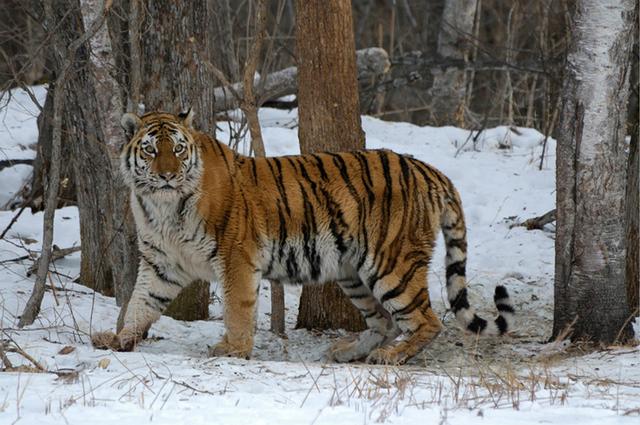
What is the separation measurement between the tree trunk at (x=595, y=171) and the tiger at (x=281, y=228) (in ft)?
2.14

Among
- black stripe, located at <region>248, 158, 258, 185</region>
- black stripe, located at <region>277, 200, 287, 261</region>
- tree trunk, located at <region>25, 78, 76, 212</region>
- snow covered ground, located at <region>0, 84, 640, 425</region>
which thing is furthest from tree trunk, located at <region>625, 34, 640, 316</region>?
tree trunk, located at <region>25, 78, 76, 212</region>

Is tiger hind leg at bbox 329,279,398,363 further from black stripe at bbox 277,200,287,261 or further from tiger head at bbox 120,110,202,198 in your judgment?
tiger head at bbox 120,110,202,198

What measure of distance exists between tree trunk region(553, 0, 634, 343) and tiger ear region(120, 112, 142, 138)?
9.27ft

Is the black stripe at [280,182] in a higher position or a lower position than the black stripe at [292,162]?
lower

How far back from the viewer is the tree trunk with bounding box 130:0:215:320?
23.5 ft

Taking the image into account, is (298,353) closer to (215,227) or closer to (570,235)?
(215,227)

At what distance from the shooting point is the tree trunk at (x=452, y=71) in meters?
14.4

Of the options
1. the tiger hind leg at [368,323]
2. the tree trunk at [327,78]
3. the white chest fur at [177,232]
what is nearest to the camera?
the white chest fur at [177,232]

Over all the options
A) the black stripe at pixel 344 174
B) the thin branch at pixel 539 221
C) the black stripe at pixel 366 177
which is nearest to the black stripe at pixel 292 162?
the black stripe at pixel 344 174

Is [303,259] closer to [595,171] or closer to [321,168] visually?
[321,168]

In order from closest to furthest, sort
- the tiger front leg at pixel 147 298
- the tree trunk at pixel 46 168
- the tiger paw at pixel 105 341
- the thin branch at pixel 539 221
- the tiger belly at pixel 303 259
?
the tiger paw at pixel 105 341, the tiger front leg at pixel 147 298, the tiger belly at pixel 303 259, the tree trunk at pixel 46 168, the thin branch at pixel 539 221

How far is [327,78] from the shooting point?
7461 mm

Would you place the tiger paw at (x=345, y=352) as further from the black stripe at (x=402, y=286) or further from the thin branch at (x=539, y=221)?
Answer: the thin branch at (x=539, y=221)

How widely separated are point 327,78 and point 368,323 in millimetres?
1829
